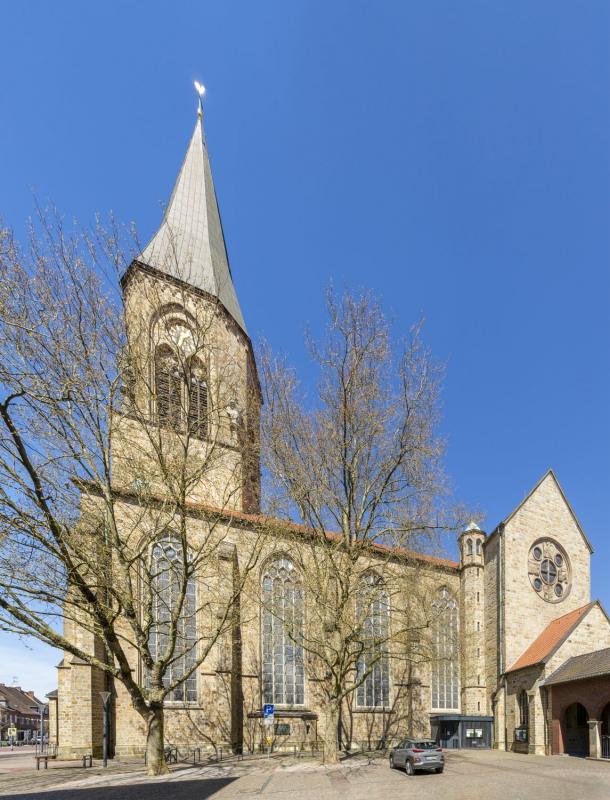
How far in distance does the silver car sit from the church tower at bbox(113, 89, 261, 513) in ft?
32.8

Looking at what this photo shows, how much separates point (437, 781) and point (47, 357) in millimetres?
16120

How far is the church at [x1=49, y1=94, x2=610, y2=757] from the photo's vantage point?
2092 centimetres

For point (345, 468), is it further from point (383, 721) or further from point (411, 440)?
point (383, 721)

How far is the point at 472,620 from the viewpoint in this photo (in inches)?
1214

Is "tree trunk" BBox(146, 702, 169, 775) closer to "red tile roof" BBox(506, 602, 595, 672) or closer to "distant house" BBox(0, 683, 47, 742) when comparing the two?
"red tile roof" BBox(506, 602, 595, 672)

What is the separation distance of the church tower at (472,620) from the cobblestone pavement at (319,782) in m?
9.10

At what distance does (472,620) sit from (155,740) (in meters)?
20.1

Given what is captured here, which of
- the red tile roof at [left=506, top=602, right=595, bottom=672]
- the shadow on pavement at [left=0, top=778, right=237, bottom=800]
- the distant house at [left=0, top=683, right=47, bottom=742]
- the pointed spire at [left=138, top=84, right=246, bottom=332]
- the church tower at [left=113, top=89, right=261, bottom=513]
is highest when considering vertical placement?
the pointed spire at [left=138, top=84, right=246, bottom=332]

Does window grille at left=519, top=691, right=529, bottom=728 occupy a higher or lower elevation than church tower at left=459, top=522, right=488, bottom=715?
lower

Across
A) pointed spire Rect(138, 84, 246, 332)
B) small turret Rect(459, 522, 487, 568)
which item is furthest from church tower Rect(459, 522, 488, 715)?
pointed spire Rect(138, 84, 246, 332)

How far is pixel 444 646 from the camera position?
30.2m

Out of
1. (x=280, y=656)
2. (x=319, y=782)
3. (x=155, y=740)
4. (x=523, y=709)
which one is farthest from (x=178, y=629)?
(x=523, y=709)

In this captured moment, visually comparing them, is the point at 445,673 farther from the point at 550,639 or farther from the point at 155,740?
the point at 155,740

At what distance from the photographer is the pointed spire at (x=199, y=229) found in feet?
112
